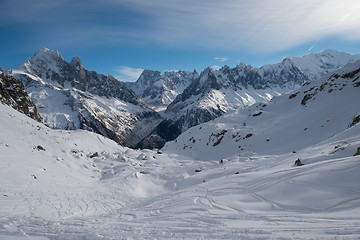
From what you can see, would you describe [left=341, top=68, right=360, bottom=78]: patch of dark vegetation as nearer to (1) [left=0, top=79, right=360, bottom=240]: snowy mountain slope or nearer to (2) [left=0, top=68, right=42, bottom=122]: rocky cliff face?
(1) [left=0, top=79, right=360, bottom=240]: snowy mountain slope

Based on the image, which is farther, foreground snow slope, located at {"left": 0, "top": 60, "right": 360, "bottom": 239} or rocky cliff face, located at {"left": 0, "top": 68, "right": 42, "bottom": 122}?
rocky cliff face, located at {"left": 0, "top": 68, "right": 42, "bottom": 122}

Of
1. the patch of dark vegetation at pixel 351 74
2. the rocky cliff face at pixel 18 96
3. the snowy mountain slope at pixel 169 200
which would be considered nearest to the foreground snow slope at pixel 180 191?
the snowy mountain slope at pixel 169 200

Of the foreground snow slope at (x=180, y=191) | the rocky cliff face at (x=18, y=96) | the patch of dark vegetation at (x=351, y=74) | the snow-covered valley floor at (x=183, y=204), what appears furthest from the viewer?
the rocky cliff face at (x=18, y=96)

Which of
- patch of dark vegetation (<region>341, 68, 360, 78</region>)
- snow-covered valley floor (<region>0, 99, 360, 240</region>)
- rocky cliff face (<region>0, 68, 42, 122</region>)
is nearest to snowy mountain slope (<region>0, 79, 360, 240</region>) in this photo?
snow-covered valley floor (<region>0, 99, 360, 240</region>)

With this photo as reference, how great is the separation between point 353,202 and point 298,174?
10.9ft

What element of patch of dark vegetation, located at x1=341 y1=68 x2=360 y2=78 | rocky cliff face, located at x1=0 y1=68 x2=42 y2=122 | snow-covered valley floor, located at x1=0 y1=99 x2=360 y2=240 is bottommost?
snow-covered valley floor, located at x1=0 y1=99 x2=360 y2=240

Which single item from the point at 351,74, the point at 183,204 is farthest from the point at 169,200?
the point at 351,74

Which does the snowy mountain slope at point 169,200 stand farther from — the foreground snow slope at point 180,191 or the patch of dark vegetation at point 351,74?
the patch of dark vegetation at point 351,74

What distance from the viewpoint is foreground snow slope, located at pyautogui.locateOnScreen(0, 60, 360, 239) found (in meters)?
6.52

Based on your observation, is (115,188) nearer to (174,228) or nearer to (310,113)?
(174,228)

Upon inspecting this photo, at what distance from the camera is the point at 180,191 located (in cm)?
1459

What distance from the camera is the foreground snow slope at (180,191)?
652cm

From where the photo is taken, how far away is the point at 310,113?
108 ft

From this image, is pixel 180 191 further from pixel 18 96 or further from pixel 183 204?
pixel 18 96
